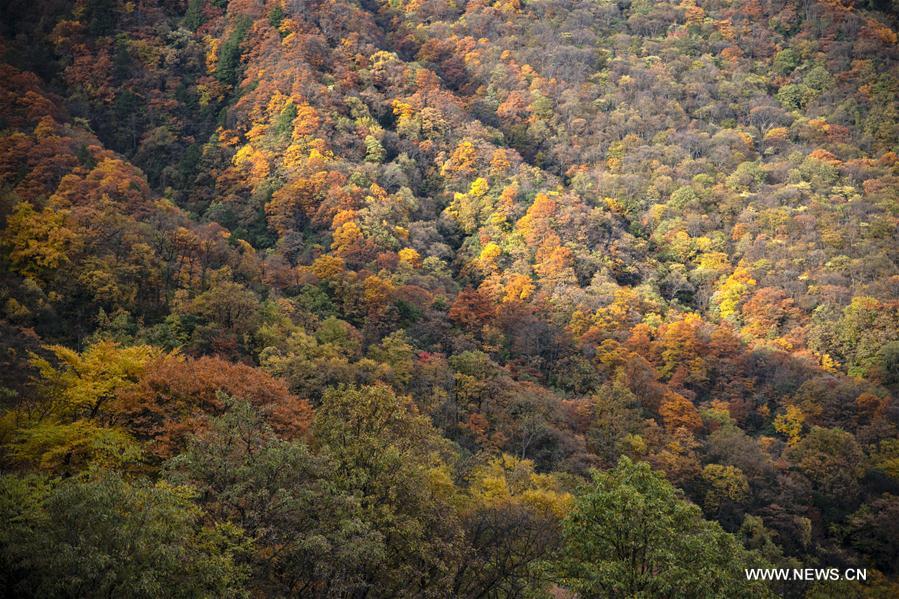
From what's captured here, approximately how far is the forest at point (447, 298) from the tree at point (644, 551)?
138mm

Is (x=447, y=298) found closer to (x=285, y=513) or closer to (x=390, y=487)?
(x=390, y=487)

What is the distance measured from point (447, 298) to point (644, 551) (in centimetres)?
5272

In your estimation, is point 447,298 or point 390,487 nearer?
point 390,487

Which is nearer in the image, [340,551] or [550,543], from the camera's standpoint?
[340,551]

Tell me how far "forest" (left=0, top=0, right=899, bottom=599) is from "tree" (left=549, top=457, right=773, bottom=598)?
0.14m

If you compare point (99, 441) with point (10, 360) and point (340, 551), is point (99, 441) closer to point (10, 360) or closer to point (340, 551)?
point (340, 551)

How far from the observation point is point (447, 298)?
75.9 m

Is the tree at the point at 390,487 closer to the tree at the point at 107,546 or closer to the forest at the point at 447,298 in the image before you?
the forest at the point at 447,298

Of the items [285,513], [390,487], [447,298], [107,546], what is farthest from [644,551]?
[447,298]

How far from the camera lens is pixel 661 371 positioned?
74688 millimetres

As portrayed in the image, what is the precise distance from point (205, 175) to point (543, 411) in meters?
56.7

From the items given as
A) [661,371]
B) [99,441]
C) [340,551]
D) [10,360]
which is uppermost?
[340,551]

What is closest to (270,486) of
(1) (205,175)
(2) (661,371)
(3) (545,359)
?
(3) (545,359)

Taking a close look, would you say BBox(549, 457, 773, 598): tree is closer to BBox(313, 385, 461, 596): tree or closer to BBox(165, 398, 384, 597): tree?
BBox(313, 385, 461, 596): tree
